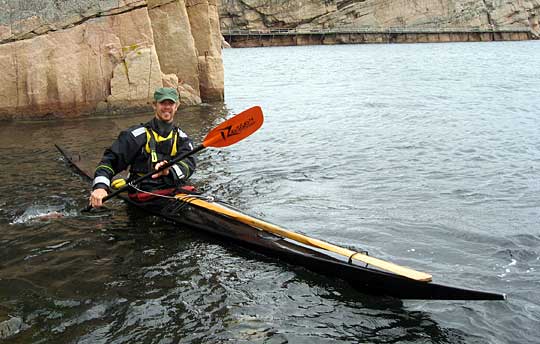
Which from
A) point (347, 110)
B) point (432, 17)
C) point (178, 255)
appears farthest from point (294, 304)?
point (432, 17)

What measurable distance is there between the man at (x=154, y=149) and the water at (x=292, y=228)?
64cm

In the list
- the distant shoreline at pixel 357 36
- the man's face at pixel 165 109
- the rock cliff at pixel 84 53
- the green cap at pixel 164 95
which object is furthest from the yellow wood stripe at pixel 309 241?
the distant shoreline at pixel 357 36

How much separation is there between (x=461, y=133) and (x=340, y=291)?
8650mm

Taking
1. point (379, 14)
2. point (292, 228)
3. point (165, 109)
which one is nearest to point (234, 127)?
point (165, 109)

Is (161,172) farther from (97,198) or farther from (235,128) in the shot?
(235,128)

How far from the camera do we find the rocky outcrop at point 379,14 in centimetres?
8694

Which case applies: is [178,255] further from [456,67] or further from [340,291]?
[456,67]

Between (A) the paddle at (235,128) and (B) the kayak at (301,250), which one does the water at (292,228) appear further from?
A: (A) the paddle at (235,128)

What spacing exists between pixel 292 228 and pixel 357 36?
75.5 metres

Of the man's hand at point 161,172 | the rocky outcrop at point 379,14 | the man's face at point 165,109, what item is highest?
the rocky outcrop at point 379,14

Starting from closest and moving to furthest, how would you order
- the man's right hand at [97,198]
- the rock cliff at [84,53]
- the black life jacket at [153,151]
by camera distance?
the man's right hand at [97,198] < the black life jacket at [153,151] < the rock cliff at [84,53]

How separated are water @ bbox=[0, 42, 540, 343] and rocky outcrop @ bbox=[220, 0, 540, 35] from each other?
77.0m

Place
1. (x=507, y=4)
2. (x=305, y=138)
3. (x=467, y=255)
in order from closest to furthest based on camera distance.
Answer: (x=467, y=255) < (x=305, y=138) < (x=507, y=4)

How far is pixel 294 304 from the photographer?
15.5ft
